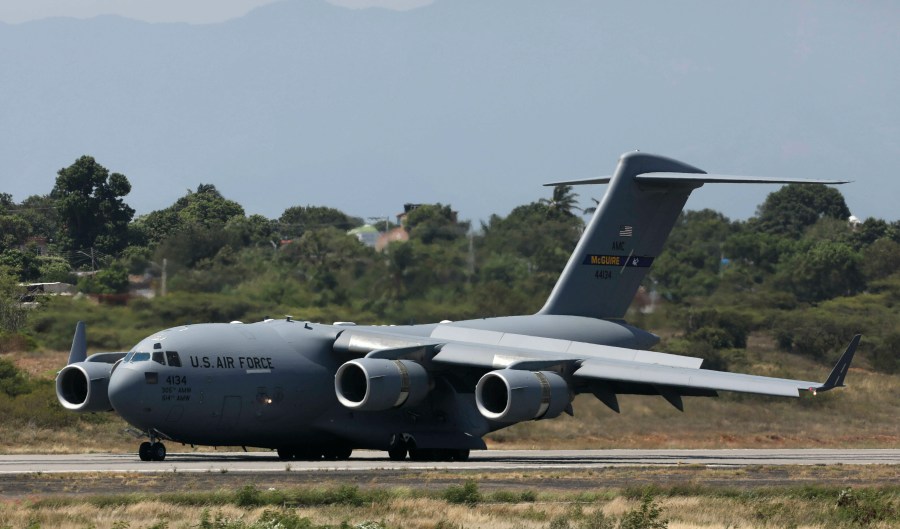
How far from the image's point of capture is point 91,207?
54094 mm

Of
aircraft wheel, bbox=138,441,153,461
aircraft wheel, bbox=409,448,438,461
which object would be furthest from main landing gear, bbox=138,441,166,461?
aircraft wheel, bbox=409,448,438,461

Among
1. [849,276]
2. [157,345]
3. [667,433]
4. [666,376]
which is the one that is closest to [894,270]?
[849,276]

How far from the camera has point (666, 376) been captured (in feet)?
79.3

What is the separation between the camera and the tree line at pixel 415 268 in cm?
3531

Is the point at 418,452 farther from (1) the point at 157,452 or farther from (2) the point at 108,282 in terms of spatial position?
(2) the point at 108,282

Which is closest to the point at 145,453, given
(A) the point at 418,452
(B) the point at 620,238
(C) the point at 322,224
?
(A) the point at 418,452

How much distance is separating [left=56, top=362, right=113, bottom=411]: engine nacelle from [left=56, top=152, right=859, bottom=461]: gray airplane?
3 cm

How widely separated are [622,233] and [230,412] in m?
10.4

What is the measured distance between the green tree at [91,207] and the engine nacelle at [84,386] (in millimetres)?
24519

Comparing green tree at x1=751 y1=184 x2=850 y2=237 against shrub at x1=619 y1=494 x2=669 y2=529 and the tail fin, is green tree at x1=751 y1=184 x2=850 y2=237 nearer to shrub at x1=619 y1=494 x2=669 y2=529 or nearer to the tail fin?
the tail fin

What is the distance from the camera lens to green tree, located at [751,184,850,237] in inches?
3871

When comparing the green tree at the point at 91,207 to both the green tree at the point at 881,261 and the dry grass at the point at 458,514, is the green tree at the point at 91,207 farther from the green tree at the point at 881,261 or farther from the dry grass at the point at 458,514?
the dry grass at the point at 458,514

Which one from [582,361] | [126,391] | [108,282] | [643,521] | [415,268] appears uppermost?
[415,268]

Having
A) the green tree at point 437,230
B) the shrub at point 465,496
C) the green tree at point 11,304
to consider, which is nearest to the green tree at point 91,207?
the green tree at point 11,304
